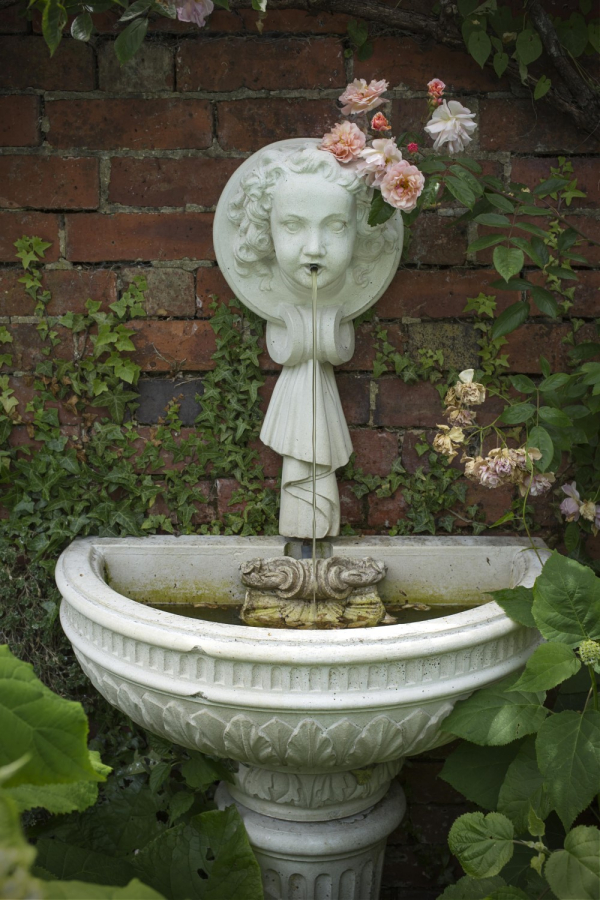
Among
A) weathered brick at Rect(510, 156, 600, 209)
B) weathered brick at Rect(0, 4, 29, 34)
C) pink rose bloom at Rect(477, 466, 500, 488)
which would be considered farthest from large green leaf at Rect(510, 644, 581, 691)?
weathered brick at Rect(0, 4, 29, 34)

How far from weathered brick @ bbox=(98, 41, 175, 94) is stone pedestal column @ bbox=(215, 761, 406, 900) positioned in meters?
1.23

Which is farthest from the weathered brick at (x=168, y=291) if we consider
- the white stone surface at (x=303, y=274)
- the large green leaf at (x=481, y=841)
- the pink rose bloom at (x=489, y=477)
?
the large green leaf at (x=481, y=841)

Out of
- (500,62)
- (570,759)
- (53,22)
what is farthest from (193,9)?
(570,759)

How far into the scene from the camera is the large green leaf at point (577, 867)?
2.99 feet

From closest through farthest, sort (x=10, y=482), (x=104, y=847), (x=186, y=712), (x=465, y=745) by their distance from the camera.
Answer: (x=186, y=712)
(x=465, y=745)
(x=104, y=847)
(x=10, y=482)

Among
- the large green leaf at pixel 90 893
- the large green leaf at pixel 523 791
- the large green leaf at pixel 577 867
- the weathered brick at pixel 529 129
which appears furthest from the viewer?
the weathered brick at pixel 529 129

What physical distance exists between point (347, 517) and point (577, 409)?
19.3 inches

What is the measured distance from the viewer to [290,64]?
5.25ft

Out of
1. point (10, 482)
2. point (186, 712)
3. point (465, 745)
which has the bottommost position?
point (465, 745)

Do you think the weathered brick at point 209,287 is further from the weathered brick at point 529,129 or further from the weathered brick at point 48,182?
the weathered brick at point 529,129

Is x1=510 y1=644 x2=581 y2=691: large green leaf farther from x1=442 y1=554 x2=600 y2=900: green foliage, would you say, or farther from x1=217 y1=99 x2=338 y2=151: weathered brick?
x1=217 y1=99 x2=338 y2=151: weathered brick

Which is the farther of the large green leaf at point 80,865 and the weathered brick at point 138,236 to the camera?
the weathered brick at point 138,236

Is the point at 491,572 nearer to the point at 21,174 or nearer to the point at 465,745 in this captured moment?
the point at 465,745

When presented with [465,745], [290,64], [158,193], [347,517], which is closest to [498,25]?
[290,64]
